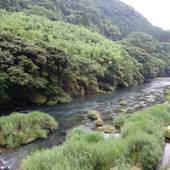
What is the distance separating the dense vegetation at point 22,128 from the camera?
19.7 metres

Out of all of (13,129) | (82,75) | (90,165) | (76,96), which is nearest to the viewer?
(90,165)

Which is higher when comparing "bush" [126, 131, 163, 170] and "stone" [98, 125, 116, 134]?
"bush" [126, 131, 163, 170]

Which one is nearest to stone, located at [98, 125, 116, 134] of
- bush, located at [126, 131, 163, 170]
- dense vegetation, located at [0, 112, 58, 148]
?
dense vegetation, located at [0, 112, 58, 148]

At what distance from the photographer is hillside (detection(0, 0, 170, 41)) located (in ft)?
282

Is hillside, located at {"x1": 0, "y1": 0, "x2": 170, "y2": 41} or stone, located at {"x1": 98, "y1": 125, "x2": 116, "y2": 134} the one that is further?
hillside, located at {"x1": 0, "y1": 0, "x2": 170, "y2": 41}

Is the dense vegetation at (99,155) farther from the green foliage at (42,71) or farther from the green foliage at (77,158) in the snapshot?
the green foliage at (42,71)

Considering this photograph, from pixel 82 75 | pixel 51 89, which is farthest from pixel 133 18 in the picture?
pixel 51 89

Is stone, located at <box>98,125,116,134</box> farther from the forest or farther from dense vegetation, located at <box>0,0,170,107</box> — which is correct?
dense vegetation, located at <box>0,0,170,107</box>

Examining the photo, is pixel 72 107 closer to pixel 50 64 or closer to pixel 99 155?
pixel 50 64

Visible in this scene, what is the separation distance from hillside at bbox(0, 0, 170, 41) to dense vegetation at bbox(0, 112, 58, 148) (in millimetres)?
62365

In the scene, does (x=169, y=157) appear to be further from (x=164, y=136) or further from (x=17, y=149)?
(x=17, y=149)

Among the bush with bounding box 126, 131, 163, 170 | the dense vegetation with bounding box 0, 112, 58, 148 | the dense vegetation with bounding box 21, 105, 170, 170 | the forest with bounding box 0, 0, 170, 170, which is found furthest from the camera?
the dense vegetation with bounding box 0, 112, 58, 148

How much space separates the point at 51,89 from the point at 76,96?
7.60 metres

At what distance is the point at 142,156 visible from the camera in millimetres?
13516
